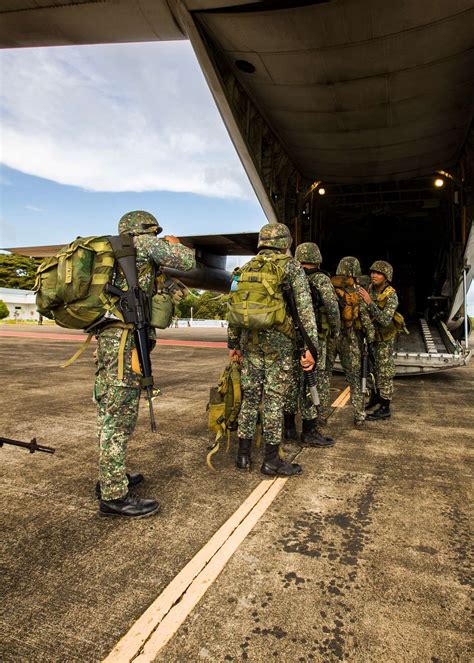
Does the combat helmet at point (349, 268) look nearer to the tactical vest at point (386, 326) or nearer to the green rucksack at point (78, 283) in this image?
the tactical vest at point (386, 326)

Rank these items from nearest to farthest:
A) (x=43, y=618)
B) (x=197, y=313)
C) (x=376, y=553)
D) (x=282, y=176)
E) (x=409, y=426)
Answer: (x=43, y=618) → (x=376, y=553) → (x=409, y=426) → (x=282, y=176) → (x=197, y=313)

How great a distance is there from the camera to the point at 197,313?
8188 centimetres

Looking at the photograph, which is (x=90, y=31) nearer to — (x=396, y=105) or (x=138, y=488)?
(x=396, y=105)

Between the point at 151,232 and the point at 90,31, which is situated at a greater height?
the point at 90,31

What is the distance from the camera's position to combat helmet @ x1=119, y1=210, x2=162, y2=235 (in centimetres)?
295

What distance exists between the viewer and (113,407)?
2762mm

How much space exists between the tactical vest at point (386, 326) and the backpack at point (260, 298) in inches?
89.4

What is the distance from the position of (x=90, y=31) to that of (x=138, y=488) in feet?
20.4

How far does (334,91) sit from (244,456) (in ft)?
20.5

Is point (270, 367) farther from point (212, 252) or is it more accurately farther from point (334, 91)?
point (212, 252)

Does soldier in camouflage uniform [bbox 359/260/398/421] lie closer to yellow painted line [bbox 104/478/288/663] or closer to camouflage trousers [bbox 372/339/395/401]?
camouflage trousers [bbox 372/339/395/401]

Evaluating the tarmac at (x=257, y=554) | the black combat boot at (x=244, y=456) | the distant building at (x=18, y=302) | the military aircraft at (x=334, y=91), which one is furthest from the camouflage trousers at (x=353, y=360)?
the distant building at (x=18, y=302)

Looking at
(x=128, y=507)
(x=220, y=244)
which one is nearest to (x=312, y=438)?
(x=128, y=507)

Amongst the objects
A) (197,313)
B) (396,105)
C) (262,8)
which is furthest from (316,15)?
(197,313)
